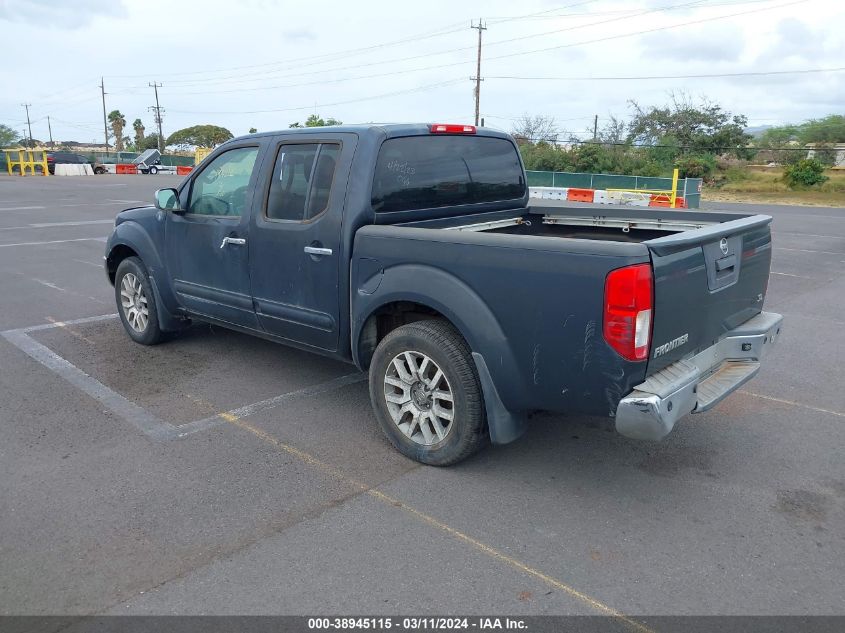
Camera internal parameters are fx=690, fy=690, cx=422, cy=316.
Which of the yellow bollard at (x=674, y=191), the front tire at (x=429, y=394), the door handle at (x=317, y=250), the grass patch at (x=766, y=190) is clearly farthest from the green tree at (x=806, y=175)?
the front tire at (x=429, y=394)

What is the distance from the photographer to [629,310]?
3143 millimetres

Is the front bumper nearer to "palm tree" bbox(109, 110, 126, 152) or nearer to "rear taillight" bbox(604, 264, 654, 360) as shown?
"rear taillight" bbox(604, 264, 654, 360)

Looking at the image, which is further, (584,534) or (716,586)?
(584,534)

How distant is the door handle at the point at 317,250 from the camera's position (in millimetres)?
4380

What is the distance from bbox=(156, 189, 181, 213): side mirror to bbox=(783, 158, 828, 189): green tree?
43.3 meters

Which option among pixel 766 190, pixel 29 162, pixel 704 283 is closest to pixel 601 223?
pixel 704 283

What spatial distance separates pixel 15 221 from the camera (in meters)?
17.2

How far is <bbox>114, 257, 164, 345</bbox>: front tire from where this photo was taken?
614 cm

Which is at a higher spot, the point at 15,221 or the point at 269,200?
the point at 269,200

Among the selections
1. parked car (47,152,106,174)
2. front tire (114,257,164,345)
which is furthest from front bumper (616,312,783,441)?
parked car (47,152,106,174)

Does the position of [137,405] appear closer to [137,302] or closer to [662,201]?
[137,302]
